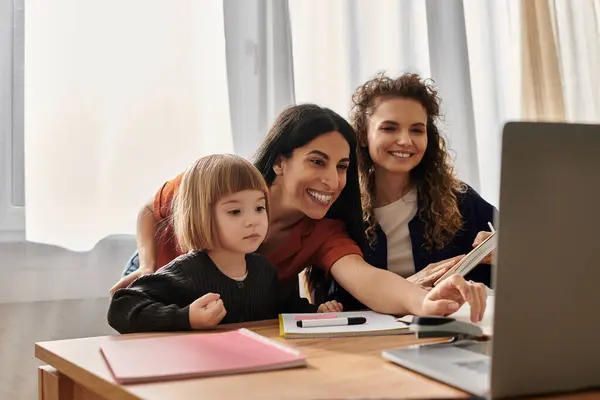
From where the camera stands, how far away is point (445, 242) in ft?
6.19

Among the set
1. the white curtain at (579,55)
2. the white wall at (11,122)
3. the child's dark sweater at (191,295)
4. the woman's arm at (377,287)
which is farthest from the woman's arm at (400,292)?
the white curtain at (579,55)

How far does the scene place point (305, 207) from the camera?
1.62 meters

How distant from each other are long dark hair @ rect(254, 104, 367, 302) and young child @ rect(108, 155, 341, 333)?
0.27 metres

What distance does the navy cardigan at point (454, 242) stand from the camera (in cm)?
187

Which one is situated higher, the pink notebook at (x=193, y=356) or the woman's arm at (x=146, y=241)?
the woman's arm at (x=146, y=241)

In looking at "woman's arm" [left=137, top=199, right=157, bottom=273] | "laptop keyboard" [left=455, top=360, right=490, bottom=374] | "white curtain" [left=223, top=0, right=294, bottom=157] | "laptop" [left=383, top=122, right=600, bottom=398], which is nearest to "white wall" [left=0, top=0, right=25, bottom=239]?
"woman's arm" [left=137, top=199, right=157, bottom=273]

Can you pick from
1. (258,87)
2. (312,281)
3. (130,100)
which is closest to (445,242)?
(312,281)

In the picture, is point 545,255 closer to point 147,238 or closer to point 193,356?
point 193,356

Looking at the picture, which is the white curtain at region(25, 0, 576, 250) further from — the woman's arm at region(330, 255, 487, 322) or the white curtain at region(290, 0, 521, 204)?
the woman's arm at region(330, 255, 487, 322)

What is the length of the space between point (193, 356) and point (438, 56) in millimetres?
1862

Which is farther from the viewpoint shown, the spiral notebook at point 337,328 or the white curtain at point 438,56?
the white curtain at point 438,56

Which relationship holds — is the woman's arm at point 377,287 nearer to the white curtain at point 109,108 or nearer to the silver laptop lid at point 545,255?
the silver laptop lid at point 545,255

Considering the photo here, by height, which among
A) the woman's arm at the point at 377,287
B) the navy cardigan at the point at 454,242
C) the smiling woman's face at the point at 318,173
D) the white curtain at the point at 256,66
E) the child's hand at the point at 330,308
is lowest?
the child's hand at the point at 330,308

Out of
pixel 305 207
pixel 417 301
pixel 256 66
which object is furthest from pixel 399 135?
pixel 417 301
